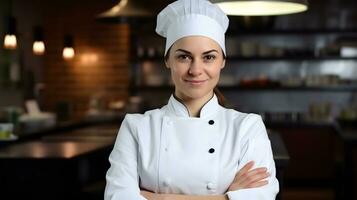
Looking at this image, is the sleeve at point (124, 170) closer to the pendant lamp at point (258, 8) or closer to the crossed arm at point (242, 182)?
the crossed arm at point (242, 182)

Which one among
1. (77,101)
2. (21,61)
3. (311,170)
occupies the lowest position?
(311,170)

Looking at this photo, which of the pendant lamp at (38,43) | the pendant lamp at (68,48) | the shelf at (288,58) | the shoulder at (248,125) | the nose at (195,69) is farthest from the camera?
the shelf at (288,58)

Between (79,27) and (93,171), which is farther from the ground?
(79,27)

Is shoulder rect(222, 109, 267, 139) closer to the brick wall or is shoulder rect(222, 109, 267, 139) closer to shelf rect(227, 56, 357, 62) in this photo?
shelf rect(227, 56, 357, 62)

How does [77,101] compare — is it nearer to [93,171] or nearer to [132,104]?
[132,104]

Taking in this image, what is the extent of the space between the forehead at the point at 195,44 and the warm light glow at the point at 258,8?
102 centimetres

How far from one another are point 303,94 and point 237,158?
5.78 metres

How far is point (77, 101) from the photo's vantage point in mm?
8125

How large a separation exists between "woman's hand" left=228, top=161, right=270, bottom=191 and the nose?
0.33 meters

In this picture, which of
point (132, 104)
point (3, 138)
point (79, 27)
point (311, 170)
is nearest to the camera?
point (3, 138)

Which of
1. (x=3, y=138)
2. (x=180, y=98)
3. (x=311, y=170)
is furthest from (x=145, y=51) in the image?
(x=180, y=98)

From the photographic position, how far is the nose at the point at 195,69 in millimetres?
1780

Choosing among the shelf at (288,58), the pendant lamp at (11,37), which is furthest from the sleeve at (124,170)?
the shelf at (288,58)

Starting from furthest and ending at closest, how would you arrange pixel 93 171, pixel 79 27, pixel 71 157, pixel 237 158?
pixel 79 27, pixel 93 171, pixel 71 157, pixel 237 158
